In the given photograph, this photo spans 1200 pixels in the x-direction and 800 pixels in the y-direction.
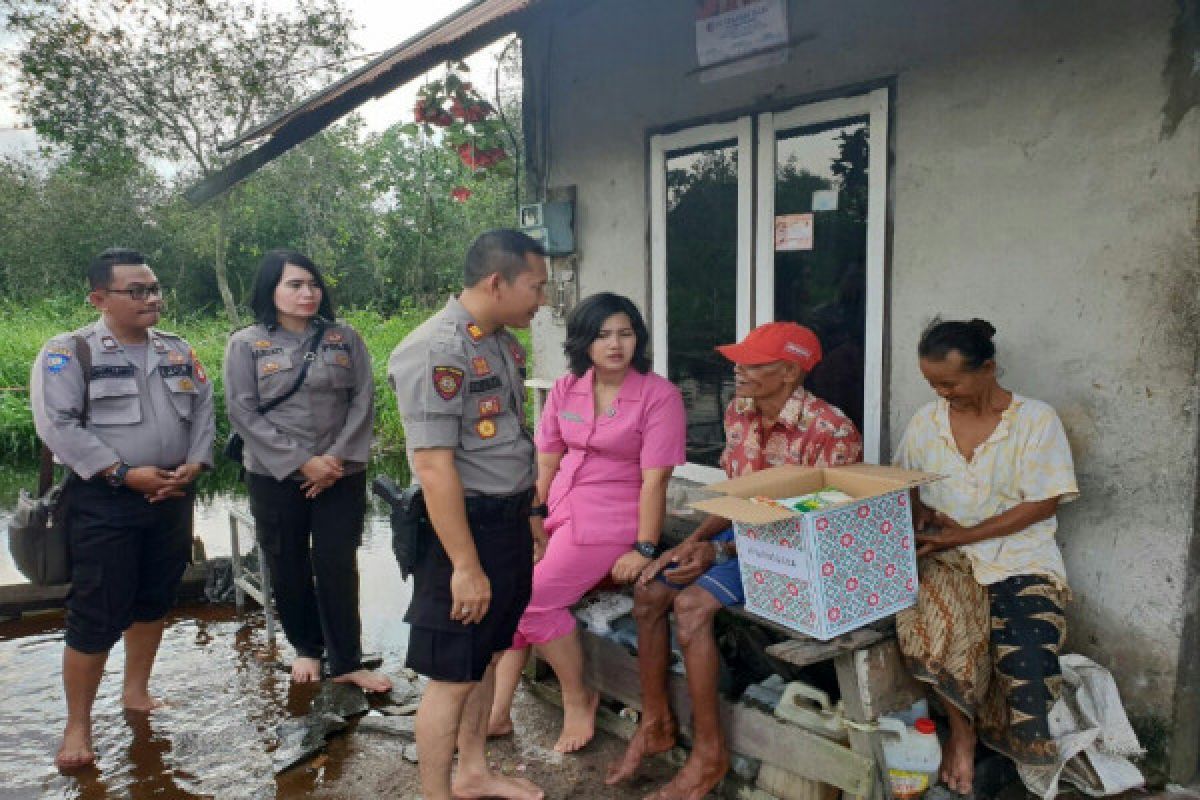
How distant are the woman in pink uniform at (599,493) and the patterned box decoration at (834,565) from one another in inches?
23.6

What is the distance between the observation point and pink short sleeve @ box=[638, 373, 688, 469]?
10.8 ft

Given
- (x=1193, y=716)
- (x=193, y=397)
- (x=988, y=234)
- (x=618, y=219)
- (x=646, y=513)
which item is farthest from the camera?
(x=618, y=219)

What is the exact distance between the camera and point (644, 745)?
303 cm

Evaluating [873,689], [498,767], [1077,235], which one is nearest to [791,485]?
[873,689]

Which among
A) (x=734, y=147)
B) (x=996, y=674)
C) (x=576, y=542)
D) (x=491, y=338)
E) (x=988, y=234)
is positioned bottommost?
(x=996, y=674)

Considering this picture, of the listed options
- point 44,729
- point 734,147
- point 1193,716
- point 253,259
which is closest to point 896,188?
point 734,147

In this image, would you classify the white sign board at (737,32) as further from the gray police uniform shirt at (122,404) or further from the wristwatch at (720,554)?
the gray police uniform shirt at (122,404)

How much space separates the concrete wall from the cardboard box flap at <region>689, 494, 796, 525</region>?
1.16 m

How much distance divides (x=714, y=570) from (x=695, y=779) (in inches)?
27.5

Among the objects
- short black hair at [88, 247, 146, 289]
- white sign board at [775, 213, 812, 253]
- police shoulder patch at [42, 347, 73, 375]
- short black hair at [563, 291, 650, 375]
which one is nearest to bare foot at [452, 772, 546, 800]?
short black hair at [563, 291, 650, 375]

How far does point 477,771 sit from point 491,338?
5.05ft

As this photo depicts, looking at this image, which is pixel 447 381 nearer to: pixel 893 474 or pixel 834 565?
pixel 834 565

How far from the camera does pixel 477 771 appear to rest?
2.95 meters

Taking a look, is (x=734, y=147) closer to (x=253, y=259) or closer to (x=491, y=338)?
(x=491, y=338)
